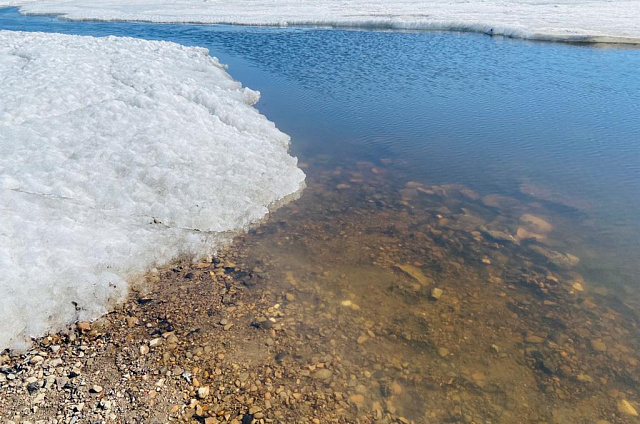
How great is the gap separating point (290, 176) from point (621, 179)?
830 centimetres

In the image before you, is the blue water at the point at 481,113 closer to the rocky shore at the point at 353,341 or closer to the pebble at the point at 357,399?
the rocky shore at the point at 353,341

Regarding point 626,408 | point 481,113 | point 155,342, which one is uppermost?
point 481,113

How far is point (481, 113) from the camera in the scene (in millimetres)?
15344

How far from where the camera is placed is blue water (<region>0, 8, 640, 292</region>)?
10672mm

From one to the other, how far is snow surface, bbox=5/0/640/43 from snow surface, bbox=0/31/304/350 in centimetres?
2216

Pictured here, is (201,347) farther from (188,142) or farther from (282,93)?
(282,93)

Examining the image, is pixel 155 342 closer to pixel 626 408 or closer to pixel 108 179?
pixel 108 179

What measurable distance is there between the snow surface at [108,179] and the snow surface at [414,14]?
72.7ft

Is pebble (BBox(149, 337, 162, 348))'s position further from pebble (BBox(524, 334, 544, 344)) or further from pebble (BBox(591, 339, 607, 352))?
pebble (BBox(591, 339, 607, 352))

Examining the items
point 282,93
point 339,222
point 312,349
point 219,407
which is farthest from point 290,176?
point 282,93

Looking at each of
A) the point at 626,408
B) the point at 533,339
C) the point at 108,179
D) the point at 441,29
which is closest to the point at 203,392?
the point at 533,339

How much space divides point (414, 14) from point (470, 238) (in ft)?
106

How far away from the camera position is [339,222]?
9.34 meters

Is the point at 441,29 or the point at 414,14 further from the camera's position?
the point at 414,14
